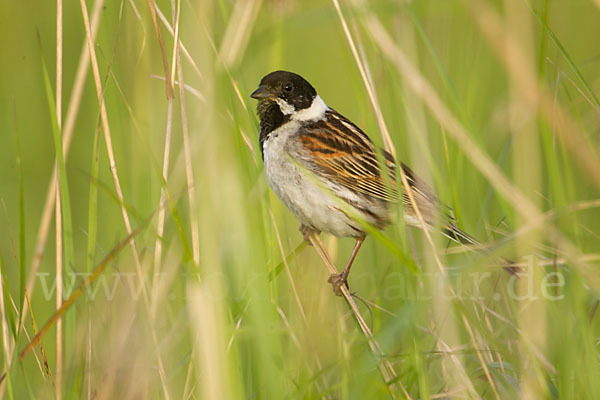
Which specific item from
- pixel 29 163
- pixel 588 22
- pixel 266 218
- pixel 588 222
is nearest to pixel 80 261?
pixel 29 163

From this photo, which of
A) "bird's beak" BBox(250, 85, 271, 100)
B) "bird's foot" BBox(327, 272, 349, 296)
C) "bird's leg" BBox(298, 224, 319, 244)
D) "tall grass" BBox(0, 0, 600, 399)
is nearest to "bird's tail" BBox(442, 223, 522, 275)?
"tall grass" BBox(0, 0, 600, 399)

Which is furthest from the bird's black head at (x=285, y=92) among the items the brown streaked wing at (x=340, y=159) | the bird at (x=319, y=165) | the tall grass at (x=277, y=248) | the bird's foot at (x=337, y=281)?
the bird's foot at (x=337, y=281)

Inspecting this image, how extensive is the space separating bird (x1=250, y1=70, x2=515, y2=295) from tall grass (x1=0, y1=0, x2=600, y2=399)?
0.13 meters

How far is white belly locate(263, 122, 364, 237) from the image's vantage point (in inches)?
132

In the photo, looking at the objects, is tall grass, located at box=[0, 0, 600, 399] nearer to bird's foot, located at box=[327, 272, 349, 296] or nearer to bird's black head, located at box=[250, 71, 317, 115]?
bird's foot, located at box=[327, 272, 349, 296]

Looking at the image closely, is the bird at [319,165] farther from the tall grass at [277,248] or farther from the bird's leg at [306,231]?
the tall grass at [277,248]

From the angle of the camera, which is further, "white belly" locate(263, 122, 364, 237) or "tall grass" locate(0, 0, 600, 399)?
"white belly" locate(263, 122, 364, 237)

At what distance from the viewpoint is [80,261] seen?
421 centimetres

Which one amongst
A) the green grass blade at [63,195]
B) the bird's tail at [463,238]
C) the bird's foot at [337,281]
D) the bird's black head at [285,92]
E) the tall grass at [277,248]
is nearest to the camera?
the tall grass at [277,248]

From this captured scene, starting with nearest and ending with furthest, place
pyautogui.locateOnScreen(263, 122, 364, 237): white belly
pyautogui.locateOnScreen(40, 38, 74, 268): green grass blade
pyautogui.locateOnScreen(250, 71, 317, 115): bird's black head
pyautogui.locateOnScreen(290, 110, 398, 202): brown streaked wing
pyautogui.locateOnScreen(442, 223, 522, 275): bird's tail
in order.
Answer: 1. pyautogui.locateOnScreen(40, 38, 74, 268): green grass blade
2. pyautogui.locateOnScreen(442, 223, 522, 275): bird's tail
3. pyautogui.locateOnScreen(263, 122, 364, 237): white belly
4. pyautogui.locateOnScreen(250, 71, 317, 115): bird's black head
5. pyautogui.locateOnScreen(290, 110, 398, 202): brown streaked wing

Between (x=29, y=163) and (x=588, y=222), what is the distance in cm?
344

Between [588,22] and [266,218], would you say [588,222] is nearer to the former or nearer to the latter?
[266,218]

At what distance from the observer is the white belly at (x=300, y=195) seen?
3.35m

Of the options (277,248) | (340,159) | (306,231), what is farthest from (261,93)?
(277,248)
